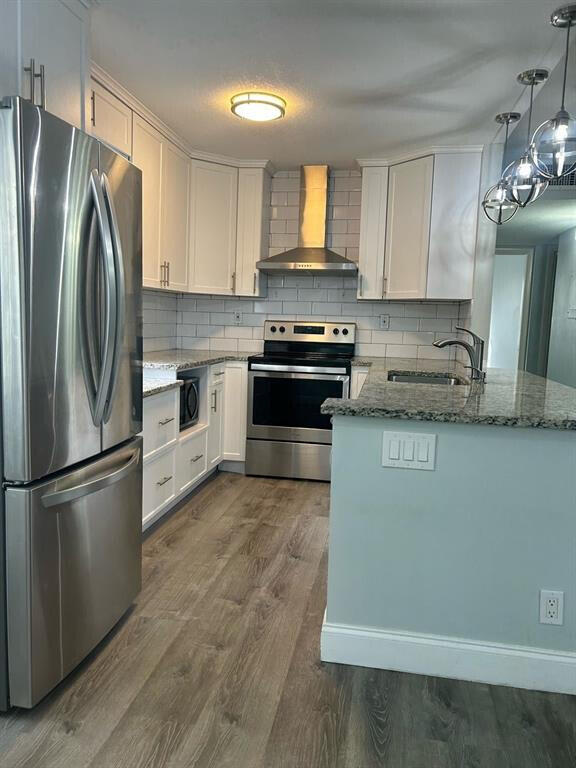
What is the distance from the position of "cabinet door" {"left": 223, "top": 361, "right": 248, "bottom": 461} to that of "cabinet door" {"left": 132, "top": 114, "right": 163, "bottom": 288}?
34.5 inches

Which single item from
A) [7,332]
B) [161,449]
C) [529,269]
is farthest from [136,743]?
[529,269]

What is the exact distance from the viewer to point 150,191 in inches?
138

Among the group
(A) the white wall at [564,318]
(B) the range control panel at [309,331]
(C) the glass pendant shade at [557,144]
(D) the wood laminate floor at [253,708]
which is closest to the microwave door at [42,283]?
(D) the wood laminate floor at [253,708]

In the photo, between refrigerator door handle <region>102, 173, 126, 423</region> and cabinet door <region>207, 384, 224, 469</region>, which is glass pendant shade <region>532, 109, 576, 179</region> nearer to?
A: refrigerator door handle <region>102, 173, 126, 423</region>

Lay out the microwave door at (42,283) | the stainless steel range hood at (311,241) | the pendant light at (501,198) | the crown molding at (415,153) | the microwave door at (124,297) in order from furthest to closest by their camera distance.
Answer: the stainless steel range hood at (311,241)
the crown molding at (415,153)
the pendant light at (501,198)
the microwave door at (124,297)
the microwave door at (42,283)

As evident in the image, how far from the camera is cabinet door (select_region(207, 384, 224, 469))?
394 cm

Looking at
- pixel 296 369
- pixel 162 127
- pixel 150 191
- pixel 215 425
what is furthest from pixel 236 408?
pixel 162 127

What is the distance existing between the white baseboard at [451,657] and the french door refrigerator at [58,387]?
2.85ft

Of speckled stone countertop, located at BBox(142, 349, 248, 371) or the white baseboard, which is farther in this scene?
speckled stone countertop, located at BBox(142, 349, 248, 371)

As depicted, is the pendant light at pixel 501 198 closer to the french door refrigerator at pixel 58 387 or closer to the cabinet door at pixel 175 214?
the french door refrigerator at pixel 58 387

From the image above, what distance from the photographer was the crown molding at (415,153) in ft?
12.2

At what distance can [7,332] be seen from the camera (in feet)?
4.84

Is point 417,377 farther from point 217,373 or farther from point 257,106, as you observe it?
point 257,106

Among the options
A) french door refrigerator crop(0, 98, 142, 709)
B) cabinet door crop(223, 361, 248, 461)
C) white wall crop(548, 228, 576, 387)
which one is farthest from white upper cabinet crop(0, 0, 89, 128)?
white wall crop(548, 228, 576, 387)
